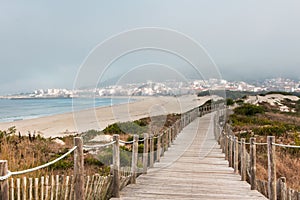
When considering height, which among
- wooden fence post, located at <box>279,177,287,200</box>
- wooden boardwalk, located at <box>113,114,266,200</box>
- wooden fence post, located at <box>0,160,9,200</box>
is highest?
wooden fence post, located at <box>0,160,9,200</box>

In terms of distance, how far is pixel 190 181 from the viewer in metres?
7.40

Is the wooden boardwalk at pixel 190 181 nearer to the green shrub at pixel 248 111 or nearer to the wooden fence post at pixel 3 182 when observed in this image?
the wooden fence post at pixel 3 182

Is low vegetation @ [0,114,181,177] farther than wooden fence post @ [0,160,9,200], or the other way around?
low vegetation @ [0,114,181,177]

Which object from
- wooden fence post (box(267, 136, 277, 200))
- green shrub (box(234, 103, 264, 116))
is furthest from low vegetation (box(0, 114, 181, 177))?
green shrub (box(234, 103, 264, 116))

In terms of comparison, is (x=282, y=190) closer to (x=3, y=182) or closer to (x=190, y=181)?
(x=190, y=181)

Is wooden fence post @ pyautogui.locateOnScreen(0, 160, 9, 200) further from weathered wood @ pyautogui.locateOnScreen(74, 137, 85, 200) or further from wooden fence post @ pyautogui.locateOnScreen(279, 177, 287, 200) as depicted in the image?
wooden fence post @ pyautogui.locateOnScreen(279, 177, 287, 200)

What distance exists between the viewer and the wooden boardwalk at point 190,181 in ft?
20.0

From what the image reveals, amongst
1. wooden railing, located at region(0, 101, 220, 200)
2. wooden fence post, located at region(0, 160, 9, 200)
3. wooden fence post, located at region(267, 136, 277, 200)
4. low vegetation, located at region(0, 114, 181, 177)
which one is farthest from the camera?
low vegetation, located at region(0, 114, 181, 177)

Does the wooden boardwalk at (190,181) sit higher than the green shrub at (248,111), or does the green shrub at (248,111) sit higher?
the green shrub at (248,111)

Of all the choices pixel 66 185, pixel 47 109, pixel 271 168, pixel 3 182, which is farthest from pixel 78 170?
pixel 47 109

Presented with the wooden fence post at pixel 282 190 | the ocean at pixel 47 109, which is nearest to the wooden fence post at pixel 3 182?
the wooden fence post at pixel 282 190

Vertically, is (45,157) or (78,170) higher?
(78,170)

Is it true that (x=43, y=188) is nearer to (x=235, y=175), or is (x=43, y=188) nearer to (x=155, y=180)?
(x=155, y=180)

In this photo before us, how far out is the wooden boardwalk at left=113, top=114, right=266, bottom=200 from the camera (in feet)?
20.0
